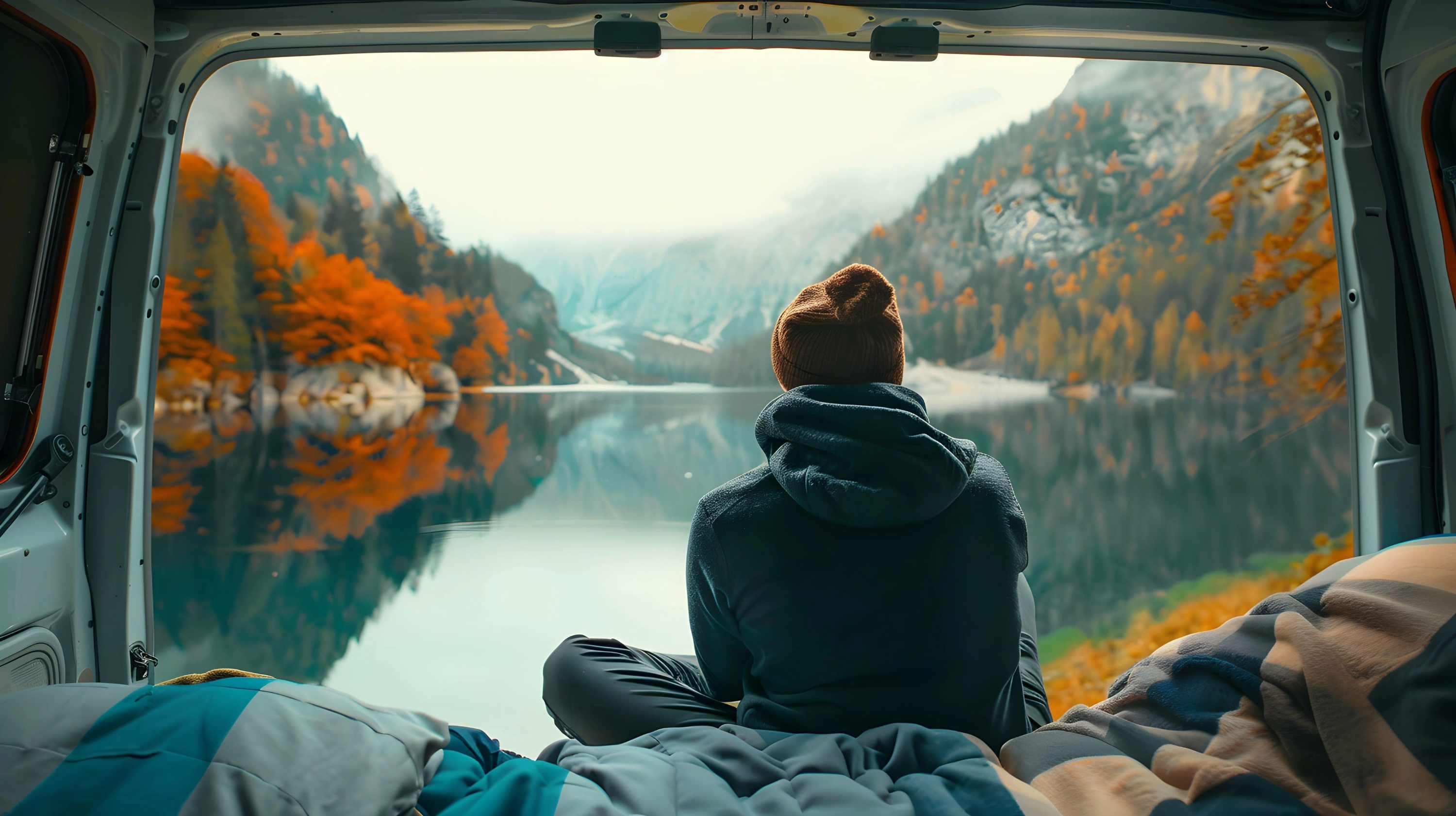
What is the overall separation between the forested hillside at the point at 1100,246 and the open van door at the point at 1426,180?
290cm

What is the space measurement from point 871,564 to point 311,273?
18.9 ft

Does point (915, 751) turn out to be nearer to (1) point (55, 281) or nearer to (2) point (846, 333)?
(2) point (846, 333)

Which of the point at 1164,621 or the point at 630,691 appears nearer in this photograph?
the point at 630,691

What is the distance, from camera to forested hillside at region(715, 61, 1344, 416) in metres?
4.82

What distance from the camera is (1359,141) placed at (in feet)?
4.82

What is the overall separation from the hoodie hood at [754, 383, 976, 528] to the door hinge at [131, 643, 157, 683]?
1316 millimetres

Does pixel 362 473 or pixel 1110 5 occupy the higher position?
pixel 1110 5

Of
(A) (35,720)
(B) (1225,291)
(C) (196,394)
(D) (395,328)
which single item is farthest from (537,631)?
(B) (1225,291)

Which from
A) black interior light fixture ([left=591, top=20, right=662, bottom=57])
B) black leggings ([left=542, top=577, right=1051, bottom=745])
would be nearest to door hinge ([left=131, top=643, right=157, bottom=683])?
black leggings ([left=542, top=577, right=1051, bottom=745])

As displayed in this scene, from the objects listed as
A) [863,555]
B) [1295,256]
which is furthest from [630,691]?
[1295,256]

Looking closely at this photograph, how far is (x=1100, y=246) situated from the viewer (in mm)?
5504

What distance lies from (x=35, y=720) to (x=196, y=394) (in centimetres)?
535

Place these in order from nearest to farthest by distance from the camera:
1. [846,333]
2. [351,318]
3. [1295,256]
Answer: [846,333] < [1295,256] < [351,318]

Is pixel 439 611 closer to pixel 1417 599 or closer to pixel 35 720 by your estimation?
pixel 35 720
